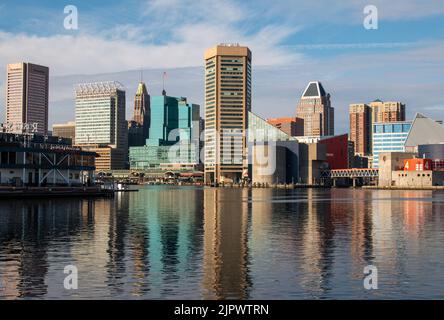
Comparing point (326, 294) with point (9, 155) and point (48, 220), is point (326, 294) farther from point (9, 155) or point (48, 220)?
point (9, 155)

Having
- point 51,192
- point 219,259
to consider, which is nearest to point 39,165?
point 51,192

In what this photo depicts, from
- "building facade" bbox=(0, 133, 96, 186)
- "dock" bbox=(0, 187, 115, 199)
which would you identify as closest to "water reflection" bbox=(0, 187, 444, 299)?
"dock" bbox=(0, 187, 115, 199)

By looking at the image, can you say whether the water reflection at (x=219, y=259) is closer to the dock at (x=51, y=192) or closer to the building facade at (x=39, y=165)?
the dock at (x=51, y=192)

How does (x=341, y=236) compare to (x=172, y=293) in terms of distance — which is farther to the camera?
(x=341, y=236)

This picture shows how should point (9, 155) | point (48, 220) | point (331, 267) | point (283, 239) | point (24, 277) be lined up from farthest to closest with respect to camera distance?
point (9, 155)
point (48, 220)
point (283, 239)
point (331, 267)
point (24, 277)

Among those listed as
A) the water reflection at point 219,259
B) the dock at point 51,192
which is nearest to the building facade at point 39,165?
the dock at point 51,192

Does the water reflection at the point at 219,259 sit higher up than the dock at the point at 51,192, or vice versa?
the dock at the point at 51,192

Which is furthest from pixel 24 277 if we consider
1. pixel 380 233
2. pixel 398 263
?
pixel 380 233

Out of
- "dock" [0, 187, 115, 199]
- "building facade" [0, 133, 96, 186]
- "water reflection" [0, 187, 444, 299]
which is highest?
"building facade" [0, 133, 96, 186]

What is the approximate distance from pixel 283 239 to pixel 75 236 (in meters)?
20.0

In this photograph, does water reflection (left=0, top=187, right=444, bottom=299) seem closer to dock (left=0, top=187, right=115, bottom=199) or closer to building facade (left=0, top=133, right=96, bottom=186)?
dock (left=0, top=187, right=115, bottom=199)

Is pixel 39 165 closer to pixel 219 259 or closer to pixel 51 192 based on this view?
pixel 51 192

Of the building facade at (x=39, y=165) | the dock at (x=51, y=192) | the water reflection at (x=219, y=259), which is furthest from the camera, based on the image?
the building facade at (x=39, y=165)
